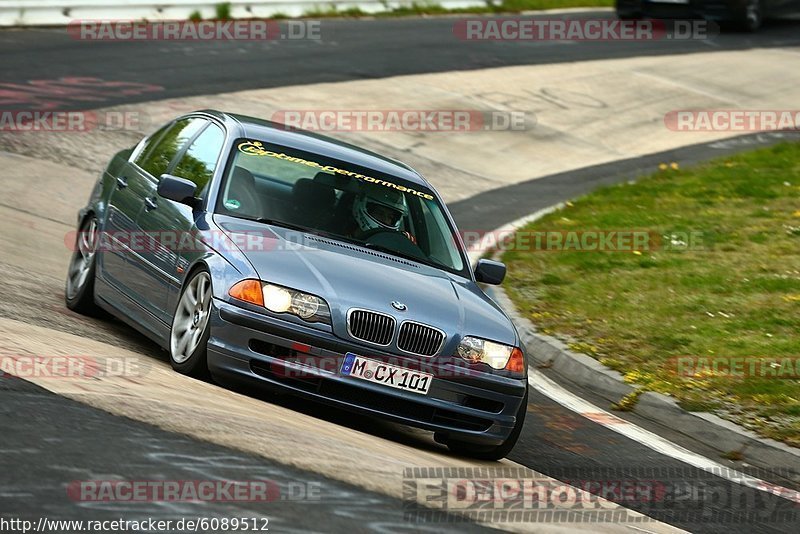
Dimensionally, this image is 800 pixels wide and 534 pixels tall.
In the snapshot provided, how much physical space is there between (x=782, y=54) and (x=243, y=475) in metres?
24.1

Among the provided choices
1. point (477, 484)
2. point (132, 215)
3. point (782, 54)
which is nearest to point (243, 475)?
point (477, 484)

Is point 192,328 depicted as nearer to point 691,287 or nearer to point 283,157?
point 283,157

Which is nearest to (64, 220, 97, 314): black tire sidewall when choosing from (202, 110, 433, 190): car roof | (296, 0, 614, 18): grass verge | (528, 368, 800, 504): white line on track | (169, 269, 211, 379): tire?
(202, 110, 433, 190): car roof

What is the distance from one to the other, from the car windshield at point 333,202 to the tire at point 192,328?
65 centimetres

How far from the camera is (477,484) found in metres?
6.43

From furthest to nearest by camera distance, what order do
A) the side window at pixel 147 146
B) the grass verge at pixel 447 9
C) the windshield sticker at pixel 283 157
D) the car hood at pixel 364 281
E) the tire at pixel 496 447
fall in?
1. the grass verge at pixel 447 9
2. the side window at pixel 147 146
3. the windshield sticker at pixel 283 157
4. the tire at pixel 496 447
5. the car hood at pixel 364 281

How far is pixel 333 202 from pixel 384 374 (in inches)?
62.1

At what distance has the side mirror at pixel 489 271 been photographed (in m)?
8.76

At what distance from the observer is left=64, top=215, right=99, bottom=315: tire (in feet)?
31.0

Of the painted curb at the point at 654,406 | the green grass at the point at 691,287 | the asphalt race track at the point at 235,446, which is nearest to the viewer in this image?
the asphalt race track at the point at 235,446

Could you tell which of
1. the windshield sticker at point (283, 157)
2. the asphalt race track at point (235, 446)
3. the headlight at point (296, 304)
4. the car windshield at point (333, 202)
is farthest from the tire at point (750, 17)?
the headlight at point (296, 304)

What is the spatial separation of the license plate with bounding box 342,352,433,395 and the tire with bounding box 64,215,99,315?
9.48ft

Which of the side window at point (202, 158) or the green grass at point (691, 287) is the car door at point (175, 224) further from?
the green grass at point (691, 287)

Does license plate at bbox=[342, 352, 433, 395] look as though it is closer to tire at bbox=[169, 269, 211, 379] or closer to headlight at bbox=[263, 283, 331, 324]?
headlight at bbox=[263, 283, 331, 324]
